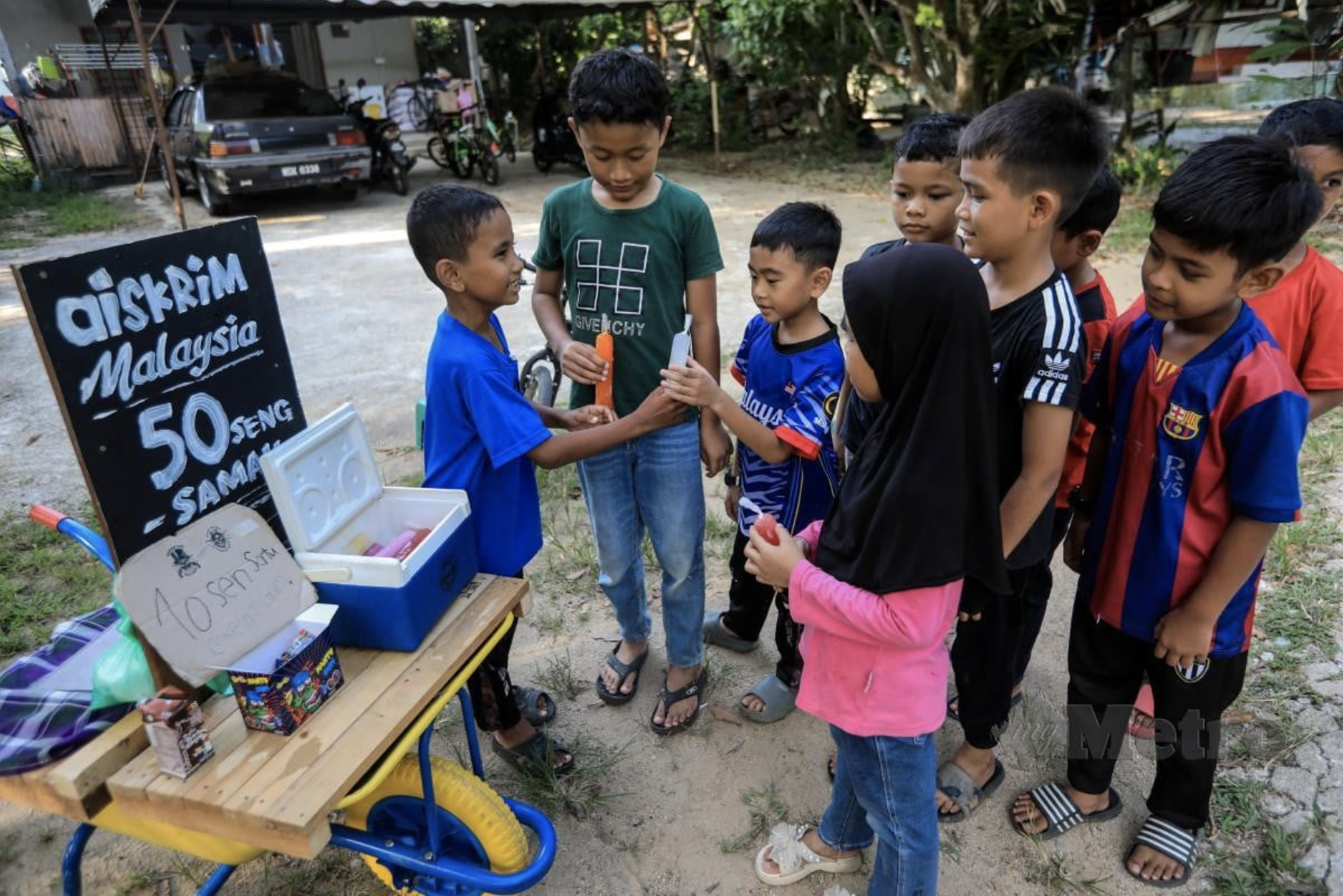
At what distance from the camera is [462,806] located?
1692 mm


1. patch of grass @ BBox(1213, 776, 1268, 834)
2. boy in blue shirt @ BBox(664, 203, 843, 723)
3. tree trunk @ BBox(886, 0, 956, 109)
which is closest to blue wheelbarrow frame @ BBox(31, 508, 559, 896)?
boy in blue shirt @ BBox(664, 203, 843, 723)

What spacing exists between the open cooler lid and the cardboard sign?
6cm

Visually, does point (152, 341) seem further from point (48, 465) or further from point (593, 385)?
point (48, 465)

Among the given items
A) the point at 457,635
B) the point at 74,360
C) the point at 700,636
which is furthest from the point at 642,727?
the point at 74,360

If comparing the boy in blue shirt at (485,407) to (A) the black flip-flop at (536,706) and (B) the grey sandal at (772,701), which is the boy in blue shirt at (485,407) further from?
(B) the grey sandal at (772,701)

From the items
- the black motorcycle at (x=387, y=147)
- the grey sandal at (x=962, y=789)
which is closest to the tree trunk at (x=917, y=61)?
the black motorcycle at (x=387, y=147)

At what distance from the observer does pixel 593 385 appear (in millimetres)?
2168

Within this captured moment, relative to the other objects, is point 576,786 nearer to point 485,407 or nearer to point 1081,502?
point 485,407

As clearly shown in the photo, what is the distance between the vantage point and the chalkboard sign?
53.1 inches

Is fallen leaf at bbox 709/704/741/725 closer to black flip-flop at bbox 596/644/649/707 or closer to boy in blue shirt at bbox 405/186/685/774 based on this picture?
black flip-flop at bbox 596/644/649/707

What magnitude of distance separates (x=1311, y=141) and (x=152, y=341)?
271 cm

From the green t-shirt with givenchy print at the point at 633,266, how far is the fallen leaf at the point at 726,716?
38.1 inches

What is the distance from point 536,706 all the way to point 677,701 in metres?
0.42

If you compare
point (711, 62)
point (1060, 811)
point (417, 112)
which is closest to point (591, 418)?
point (1060, 811)
